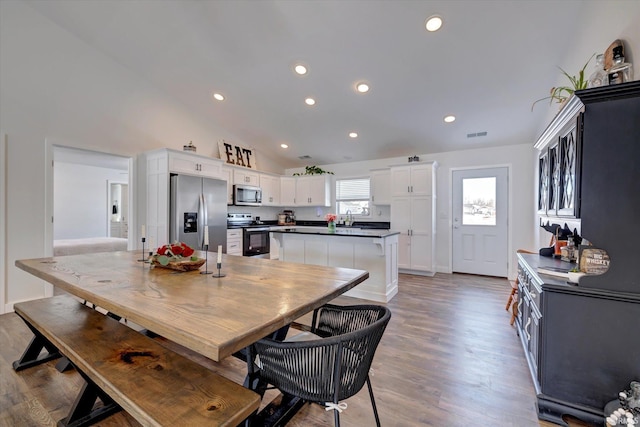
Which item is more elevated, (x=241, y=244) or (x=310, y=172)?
(x=310, y=172)

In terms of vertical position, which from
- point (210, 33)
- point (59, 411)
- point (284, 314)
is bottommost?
point (59, 411)

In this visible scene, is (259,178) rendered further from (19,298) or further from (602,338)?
(602,338)

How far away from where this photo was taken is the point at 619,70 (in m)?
1.61

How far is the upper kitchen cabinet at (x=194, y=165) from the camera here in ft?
13.8

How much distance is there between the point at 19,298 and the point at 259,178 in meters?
4.12

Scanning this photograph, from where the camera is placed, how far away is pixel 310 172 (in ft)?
21.8

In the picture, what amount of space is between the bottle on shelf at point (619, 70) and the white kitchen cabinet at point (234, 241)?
17.3 feet

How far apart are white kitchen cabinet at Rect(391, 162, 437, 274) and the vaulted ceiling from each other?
0.68 meters

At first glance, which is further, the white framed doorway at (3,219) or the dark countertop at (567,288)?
the white framed doorway at (3,219)

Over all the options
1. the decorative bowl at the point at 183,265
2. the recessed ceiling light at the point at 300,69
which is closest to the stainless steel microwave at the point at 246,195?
the recessed ceiling light at the point at 300,69

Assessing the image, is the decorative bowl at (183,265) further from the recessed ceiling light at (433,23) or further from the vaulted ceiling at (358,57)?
the recessed ceiling light at (433,23)

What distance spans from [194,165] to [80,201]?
574 cm

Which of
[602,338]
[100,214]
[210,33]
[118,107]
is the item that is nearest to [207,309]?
[602,338]

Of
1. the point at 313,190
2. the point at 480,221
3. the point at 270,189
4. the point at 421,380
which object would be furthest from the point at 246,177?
the point at 421,380
